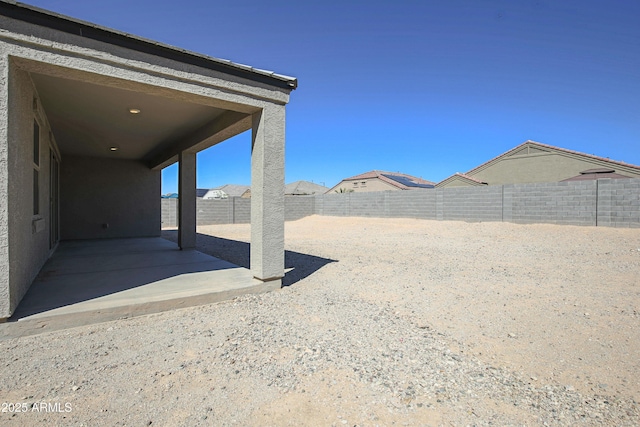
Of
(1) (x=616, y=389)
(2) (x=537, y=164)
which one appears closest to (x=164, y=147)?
(1) (x=616, y=389)

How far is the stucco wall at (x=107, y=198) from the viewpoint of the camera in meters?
10.2

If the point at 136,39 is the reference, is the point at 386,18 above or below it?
above

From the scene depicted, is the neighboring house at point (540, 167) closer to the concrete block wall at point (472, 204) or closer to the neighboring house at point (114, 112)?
the concrete block wall at point (472, 204)

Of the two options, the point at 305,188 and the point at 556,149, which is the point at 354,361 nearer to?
the point at 556,149

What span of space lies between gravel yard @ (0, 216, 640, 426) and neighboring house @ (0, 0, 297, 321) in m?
1.03

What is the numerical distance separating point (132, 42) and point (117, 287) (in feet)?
10.2

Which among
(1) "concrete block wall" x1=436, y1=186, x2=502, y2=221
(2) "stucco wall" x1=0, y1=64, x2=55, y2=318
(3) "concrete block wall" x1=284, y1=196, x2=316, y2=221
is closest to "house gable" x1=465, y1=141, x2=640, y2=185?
(1) "concrete block wall" x1=436, y1=186, x2=502, y2=221

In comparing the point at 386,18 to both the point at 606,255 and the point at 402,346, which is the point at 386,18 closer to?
the point at 606,255

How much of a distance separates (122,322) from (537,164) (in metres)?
30.0

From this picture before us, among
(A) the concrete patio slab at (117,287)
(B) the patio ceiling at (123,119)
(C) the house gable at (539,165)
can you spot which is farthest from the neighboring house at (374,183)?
(A) the concrete patio slab at (117,287)

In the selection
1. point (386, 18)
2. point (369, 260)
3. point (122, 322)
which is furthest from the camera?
point (386, 18)

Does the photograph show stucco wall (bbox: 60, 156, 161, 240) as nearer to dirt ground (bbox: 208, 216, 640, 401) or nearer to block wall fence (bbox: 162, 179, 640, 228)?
dirt ground (bbox: 208, 216, 640, 401)

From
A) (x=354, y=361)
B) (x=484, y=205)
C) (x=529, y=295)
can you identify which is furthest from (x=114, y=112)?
(x=484, y=205)

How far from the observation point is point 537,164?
85.0ft
